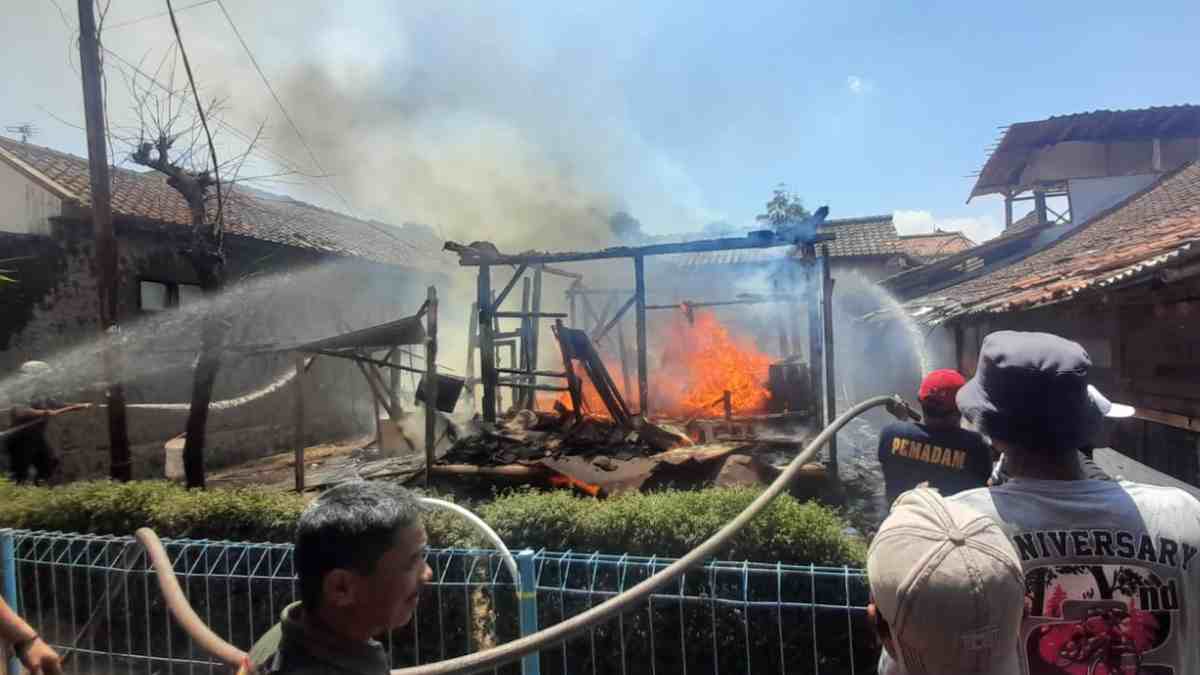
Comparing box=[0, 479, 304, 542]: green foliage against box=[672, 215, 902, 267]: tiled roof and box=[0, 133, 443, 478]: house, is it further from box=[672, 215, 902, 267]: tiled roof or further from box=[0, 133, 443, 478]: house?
box=[672, 215, 902, 267]: tiled roof

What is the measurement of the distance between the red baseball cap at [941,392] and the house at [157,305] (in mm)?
12874

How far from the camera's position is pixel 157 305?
52.3ft

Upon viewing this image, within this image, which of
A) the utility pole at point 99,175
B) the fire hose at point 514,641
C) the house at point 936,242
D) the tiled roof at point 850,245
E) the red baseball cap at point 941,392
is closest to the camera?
the fire hose at point 514,641

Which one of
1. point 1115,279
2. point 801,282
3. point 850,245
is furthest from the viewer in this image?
point 850,245

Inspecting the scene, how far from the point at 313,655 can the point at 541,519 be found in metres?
3.16

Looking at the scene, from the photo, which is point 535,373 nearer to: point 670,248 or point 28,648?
point 670,248

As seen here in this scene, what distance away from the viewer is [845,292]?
73.2 ft

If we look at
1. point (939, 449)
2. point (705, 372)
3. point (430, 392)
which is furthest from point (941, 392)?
point (705, 372)

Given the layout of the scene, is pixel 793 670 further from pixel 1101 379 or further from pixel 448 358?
pixel 448 358

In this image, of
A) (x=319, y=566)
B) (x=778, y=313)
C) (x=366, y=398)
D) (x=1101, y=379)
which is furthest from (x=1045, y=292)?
(x=366, y=398)

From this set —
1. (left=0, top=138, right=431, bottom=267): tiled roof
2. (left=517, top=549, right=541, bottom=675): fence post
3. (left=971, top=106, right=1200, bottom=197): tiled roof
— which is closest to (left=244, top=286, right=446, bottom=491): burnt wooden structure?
(left=0, top=138, right=431, bottom=267): tiled roof

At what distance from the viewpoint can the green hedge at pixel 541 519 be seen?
4.17 meters

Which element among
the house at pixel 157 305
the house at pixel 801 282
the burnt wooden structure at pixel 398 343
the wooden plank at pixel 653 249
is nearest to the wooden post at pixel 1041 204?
the house at pixel 801 282

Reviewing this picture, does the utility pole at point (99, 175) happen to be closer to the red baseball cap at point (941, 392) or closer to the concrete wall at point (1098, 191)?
the red baseball cap at point (941, 392)
